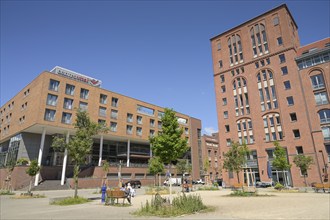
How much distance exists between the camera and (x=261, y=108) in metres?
46.7

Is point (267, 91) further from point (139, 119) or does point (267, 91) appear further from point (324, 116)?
point (139, 119)

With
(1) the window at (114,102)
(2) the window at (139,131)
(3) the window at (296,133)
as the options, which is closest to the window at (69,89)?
(1) the window at (114,102)

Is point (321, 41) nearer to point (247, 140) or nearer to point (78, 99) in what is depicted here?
point (247, 140)

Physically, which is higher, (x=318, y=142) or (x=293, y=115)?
(x=293, y=115)

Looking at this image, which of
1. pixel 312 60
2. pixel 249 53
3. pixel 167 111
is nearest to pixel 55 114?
pixel 167 111

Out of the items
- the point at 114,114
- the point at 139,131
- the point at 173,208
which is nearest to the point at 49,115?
the point at 114,114

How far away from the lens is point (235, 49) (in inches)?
2110

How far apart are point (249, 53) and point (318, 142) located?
22.5m

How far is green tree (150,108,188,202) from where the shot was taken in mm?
15508

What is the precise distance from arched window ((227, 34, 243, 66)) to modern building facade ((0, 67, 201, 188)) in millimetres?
24345

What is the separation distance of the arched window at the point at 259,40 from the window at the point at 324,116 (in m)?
16.3

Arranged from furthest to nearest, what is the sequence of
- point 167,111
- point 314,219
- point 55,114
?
point 55,114 → point 167,111 → point 314,219

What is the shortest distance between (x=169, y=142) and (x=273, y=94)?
3746 centimetres

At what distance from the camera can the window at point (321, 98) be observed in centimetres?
4056
